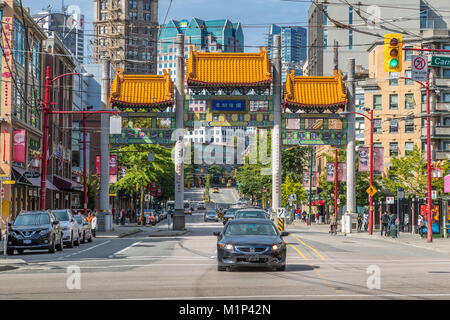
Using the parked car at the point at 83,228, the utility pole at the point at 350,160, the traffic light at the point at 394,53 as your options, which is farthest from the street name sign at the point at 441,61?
the utility pole at the point at 350,160

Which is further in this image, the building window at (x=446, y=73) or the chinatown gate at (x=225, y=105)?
the building window at (x=446, y=73)

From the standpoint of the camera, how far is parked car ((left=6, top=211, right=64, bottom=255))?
29.2 m

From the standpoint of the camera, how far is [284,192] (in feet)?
279

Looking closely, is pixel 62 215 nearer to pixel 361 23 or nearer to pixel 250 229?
pixel 250 229

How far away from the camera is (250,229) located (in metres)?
20.6

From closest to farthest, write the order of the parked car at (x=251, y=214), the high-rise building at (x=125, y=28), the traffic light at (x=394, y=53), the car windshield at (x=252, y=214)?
the traffic light at (x=394, y=53), the car windshield at (x=252, y=214), the parked car at (x=251, y=214), the high-rise building at (x=125, y=28)

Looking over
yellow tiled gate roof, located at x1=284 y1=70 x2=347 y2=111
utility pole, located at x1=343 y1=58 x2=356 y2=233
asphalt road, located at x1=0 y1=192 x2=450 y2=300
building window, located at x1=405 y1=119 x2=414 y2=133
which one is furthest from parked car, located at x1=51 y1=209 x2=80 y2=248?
building window, located at x1=405 y1=119 x2=414 y2=133

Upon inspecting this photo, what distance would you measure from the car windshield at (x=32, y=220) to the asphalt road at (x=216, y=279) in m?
3.16

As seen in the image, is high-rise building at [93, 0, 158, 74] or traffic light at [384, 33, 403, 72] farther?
high-rise building at [93, 0, 158, 74]

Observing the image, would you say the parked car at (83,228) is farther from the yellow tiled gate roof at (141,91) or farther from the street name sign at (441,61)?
the street name sign at (441,61)

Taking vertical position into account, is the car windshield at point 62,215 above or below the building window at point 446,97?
below

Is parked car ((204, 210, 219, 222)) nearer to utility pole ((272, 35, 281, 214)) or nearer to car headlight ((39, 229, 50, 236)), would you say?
utility pole ((272, 35, 281, 214))

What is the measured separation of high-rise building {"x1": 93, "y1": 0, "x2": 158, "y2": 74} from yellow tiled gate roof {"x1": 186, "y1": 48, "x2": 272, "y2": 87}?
383 ft

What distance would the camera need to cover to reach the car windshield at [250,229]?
66.9 feet
